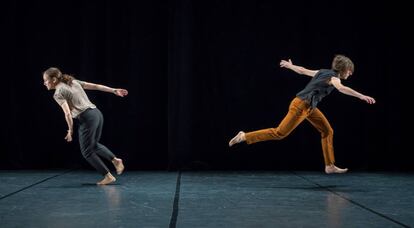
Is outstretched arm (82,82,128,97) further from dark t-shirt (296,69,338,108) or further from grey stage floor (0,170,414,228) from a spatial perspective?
dark t-shirt (296,69,338,108)

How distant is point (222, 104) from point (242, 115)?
320mm

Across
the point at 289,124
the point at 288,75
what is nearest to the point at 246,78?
the point at 288,75

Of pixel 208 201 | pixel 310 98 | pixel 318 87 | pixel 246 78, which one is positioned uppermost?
pixel 246 78

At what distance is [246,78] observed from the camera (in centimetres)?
797

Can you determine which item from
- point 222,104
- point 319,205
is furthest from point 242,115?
point 319,205

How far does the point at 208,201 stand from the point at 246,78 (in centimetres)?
376

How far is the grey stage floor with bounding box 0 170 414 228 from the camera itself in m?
3.49

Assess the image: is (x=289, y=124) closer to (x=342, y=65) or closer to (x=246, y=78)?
(x=342, y=65)

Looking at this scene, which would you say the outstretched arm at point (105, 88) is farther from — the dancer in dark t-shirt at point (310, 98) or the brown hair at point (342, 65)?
the brown hair at point (342, 65)

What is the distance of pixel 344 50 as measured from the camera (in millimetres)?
7957

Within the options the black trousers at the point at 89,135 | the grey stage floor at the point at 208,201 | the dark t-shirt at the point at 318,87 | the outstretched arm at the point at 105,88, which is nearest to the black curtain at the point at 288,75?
the grey stage floor at the point at 208,201

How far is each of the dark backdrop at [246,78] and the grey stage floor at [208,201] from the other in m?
1.09

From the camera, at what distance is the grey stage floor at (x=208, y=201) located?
3492 millimetres

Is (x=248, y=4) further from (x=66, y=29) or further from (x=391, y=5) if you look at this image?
(x=66, y=29)
